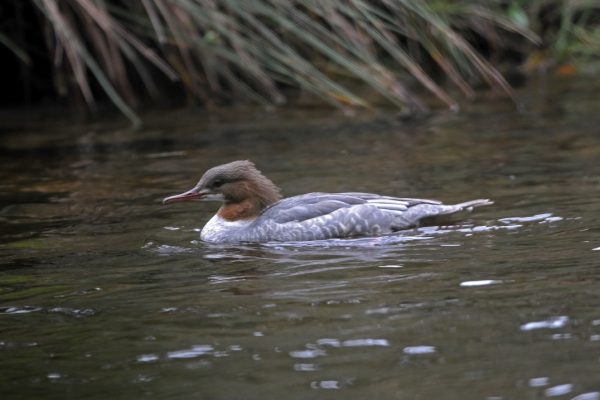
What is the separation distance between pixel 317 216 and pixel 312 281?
153cm

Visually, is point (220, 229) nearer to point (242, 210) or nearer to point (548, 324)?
point (242, 210)

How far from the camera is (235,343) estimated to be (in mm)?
5531

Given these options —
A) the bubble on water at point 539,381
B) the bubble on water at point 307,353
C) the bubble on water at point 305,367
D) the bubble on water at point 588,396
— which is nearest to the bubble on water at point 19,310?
the bubble on water at point 307,353

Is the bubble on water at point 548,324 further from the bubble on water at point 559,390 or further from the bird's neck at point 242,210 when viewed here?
the bird's neck at point 242,210

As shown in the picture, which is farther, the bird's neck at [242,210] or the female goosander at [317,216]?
the bird's neck at [242,210]

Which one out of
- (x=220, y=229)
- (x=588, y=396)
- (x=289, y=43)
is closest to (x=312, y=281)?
(x=220, y=229)

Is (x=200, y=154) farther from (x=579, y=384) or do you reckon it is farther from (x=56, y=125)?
(x=579, y=384)

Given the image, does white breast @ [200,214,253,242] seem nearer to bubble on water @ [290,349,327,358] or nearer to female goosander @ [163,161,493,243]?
female goosander @ [163,161,493,243]

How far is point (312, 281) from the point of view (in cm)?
670

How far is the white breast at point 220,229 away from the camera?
27.1 ft

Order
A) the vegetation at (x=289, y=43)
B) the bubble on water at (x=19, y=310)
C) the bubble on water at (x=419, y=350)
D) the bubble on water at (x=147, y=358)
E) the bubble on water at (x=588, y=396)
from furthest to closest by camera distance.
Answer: the vegetation at (x=289, y=43)
the bubble on water at (x=19, y=310)
the bubble on water at (x=147, y=358)
the bubble on water at (x=419, y=350)
the bubble on water at (x=588, y=396)

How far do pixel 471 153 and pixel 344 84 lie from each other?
4.65m

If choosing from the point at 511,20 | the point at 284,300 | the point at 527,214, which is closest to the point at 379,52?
the point at 511,20

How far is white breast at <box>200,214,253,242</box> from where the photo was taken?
827 cm
